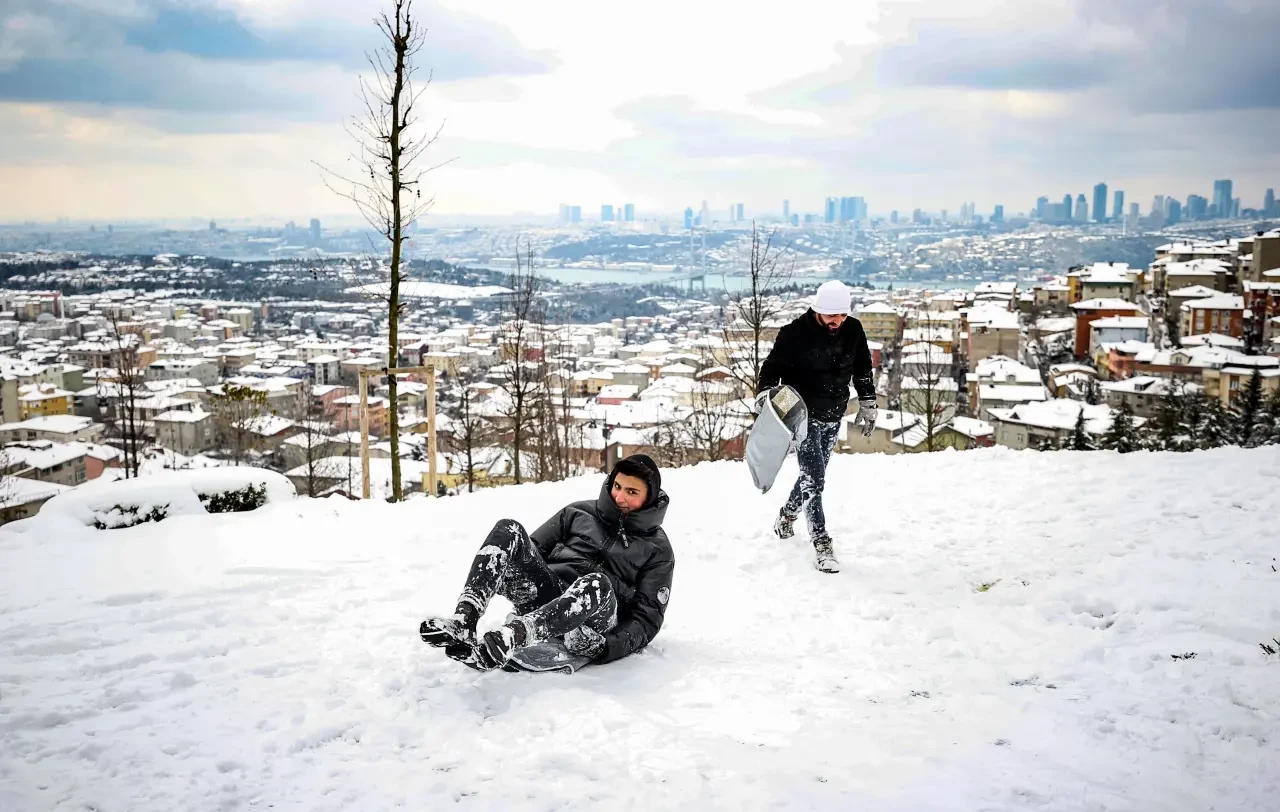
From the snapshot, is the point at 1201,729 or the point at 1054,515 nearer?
the point at 1201,729

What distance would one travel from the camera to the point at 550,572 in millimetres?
3631

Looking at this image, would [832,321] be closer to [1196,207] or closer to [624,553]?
[624,553]

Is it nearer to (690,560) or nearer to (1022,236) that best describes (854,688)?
(690,560)

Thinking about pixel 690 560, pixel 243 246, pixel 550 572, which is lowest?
pixel 690 560

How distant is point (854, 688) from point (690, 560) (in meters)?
2.28

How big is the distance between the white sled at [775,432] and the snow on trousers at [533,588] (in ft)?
7.41

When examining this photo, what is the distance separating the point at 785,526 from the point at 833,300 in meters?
1.83

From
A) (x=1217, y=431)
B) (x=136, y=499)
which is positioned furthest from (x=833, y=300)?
(x=1217, y=431)

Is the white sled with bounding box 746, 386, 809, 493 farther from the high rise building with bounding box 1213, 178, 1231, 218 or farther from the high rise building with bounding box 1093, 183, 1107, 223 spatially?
the high rise building with bounding box 1093, 183, 1107, 223

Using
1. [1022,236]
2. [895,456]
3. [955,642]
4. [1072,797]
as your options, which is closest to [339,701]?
[1072,797]

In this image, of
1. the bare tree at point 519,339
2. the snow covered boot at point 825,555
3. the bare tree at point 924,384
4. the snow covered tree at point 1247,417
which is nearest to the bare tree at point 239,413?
the bare tree at point 519,339

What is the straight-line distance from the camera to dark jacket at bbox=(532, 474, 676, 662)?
3.77m

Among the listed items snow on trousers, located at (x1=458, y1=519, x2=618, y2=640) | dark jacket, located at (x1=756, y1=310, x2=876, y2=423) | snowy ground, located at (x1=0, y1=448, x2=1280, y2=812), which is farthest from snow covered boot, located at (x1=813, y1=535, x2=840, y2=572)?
snow on trousers, located at (x1=458, y1=519, x2=618, y2=640)

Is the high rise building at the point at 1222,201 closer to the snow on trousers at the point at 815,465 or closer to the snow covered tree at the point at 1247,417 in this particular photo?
the snow covered tree at the point at 1247,417
